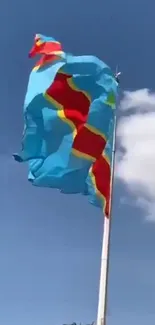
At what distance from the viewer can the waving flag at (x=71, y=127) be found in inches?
971

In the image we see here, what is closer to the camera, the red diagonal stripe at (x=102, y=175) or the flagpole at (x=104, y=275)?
the flagpole at (x=104, y=275)

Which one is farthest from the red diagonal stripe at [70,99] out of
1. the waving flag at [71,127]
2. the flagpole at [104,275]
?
the flagpole at [104,275]

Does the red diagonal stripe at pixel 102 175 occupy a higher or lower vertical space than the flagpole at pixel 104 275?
higher

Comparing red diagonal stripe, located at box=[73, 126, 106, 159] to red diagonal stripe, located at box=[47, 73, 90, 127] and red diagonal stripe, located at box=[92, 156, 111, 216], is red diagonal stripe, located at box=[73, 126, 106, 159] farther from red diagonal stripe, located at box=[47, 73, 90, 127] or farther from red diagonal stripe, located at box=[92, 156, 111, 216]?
red diagonal stripe, located at box=[47, 73, 90, 127]

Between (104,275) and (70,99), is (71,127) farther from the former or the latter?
(104,275)

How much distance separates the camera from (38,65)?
2561cm

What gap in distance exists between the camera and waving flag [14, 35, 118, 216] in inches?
971

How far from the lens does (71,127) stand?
83.2 feet

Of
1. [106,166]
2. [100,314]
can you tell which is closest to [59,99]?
[106,166]

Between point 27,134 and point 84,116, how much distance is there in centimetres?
234

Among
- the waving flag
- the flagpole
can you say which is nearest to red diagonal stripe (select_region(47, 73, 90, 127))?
the waving flag

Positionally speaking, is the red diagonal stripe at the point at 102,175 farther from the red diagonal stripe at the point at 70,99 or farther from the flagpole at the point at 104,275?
the red diagonal stripe at the point at 70,99

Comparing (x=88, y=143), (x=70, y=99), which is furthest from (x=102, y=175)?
(x=70, y=99)

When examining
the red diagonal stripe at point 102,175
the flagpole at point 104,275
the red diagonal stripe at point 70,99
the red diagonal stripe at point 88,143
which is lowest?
the flagpole at point 104,275
